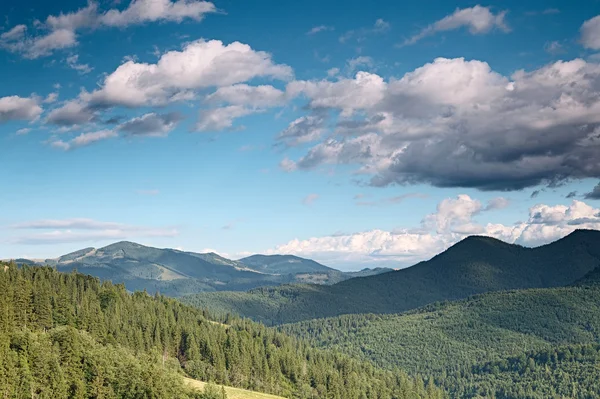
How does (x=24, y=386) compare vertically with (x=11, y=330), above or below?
below

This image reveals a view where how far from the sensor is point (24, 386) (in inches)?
5118

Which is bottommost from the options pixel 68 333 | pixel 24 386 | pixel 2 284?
pixel 24 386

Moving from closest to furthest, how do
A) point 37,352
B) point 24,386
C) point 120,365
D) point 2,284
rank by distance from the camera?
point 24,386 < point 37,352 < point 120,365 < point 2,284

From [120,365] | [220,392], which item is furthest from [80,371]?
[220,392]

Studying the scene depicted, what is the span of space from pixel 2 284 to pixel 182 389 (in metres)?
66.7

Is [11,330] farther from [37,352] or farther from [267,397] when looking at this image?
[267,397]

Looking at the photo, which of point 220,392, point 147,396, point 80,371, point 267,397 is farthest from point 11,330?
point 267,397

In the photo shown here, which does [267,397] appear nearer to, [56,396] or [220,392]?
[220,392]

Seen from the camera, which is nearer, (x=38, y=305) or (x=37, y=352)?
(x=37, y=352)

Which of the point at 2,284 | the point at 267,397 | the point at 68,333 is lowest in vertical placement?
the point at 267,397

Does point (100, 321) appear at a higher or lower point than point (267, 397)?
higher

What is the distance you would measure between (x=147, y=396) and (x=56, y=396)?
21367 millimetres

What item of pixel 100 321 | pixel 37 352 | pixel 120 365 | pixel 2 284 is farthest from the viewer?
pixel 100 321

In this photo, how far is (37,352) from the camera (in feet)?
457
